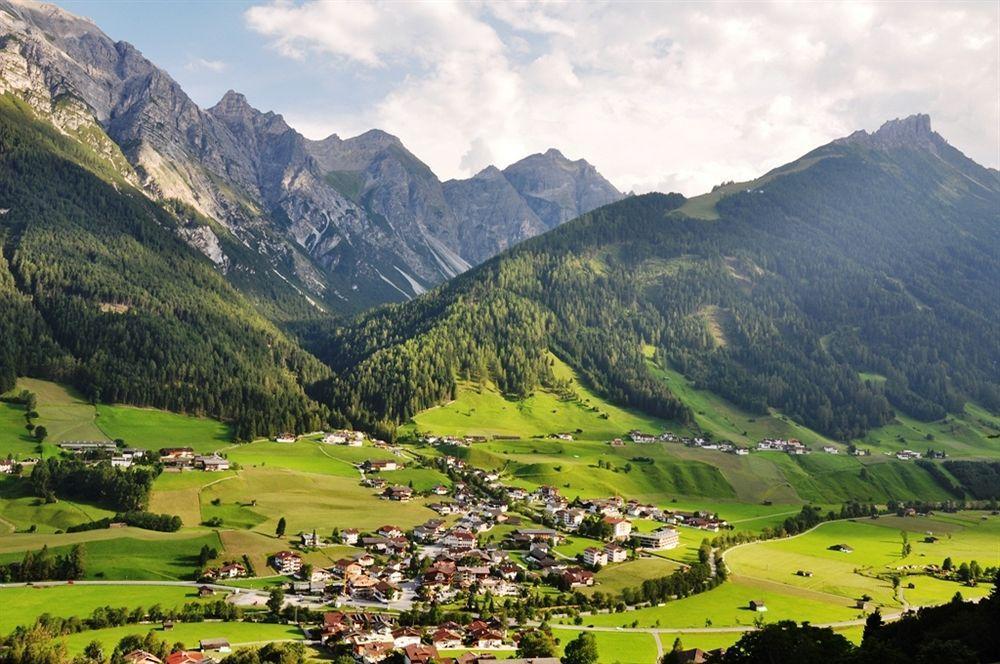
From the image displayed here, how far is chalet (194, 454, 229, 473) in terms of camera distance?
6412 inches

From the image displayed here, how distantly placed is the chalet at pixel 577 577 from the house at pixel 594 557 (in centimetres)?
702

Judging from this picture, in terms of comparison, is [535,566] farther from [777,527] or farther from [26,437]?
[26,437]

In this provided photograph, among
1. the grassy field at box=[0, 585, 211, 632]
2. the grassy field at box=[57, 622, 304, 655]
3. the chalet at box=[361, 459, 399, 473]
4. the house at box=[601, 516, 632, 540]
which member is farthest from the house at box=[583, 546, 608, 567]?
the chalet at box=[361, 459, 399, 473]

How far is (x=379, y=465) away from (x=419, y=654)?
346 ft

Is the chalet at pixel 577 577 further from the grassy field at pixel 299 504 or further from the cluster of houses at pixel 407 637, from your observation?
the grassy field at pixel 299 504

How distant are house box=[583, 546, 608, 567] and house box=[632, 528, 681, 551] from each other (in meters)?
13.9

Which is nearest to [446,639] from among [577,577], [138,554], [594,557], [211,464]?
[577,577]

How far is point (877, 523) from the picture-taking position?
170 meters

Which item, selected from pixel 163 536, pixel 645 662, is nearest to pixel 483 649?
pixel 645 662

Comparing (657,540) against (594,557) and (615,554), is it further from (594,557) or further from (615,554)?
(594,557)

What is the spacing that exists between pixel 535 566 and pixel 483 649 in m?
36.6

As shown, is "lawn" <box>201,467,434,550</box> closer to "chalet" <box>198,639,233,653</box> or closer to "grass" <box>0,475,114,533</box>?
"grass" <box>0,475,114,533</box>

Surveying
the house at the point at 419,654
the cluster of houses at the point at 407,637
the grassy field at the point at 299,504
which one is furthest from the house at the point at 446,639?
the grassy field at the point at 299,504

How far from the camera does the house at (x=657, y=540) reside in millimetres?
142750
